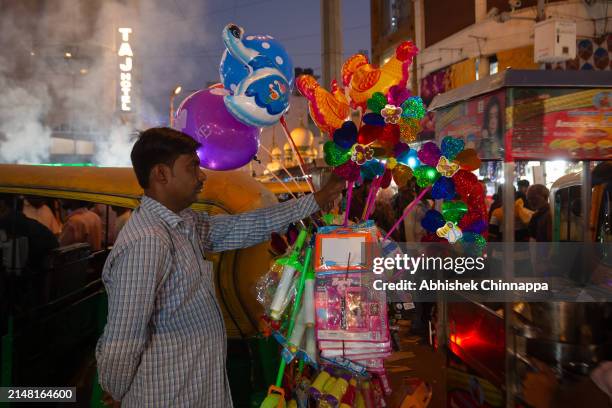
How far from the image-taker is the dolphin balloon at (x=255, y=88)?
2316 mm

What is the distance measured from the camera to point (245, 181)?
317cm

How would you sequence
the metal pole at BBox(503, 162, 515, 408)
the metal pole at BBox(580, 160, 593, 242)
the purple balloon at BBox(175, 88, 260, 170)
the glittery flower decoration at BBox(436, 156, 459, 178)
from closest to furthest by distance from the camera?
the glittery flower decoration at BBox(436, 156, 459, 178) → the purple balloon at BBox(175, 88, 260, 170) → the metal pole at BBox(503, 162, 515, 408) → the metal pole at BBox(580, 160, 593, 242)

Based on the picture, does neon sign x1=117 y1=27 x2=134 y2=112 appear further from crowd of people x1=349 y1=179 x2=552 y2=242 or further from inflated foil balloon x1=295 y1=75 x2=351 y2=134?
inflated foil balloon x1=295 y1=75 x2=351 y2=134

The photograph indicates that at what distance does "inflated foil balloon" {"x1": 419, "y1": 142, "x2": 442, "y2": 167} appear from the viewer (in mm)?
2205

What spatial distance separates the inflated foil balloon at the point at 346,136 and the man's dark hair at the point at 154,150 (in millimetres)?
658

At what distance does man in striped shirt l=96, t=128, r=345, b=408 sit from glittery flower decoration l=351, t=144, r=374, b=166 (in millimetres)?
674

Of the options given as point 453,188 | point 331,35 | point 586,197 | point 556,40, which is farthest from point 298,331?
point 331,35

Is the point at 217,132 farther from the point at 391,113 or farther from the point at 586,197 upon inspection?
the point at 586,197

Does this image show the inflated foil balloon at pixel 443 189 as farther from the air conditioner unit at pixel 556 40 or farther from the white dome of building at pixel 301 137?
the white dome of building at pixel 301 137

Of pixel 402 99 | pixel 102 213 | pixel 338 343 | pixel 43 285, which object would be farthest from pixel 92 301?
pixel 402 99

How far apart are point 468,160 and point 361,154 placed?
0.51m

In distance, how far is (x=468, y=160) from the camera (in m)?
2.24

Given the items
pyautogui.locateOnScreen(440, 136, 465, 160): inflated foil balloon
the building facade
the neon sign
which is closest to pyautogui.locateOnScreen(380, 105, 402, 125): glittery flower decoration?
pyautogui.locateOnScreen(440, 136, 465, 160): inflated foil balloon

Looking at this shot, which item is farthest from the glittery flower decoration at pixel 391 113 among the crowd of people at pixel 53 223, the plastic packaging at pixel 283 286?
the crowd of people at pixel 53 223
